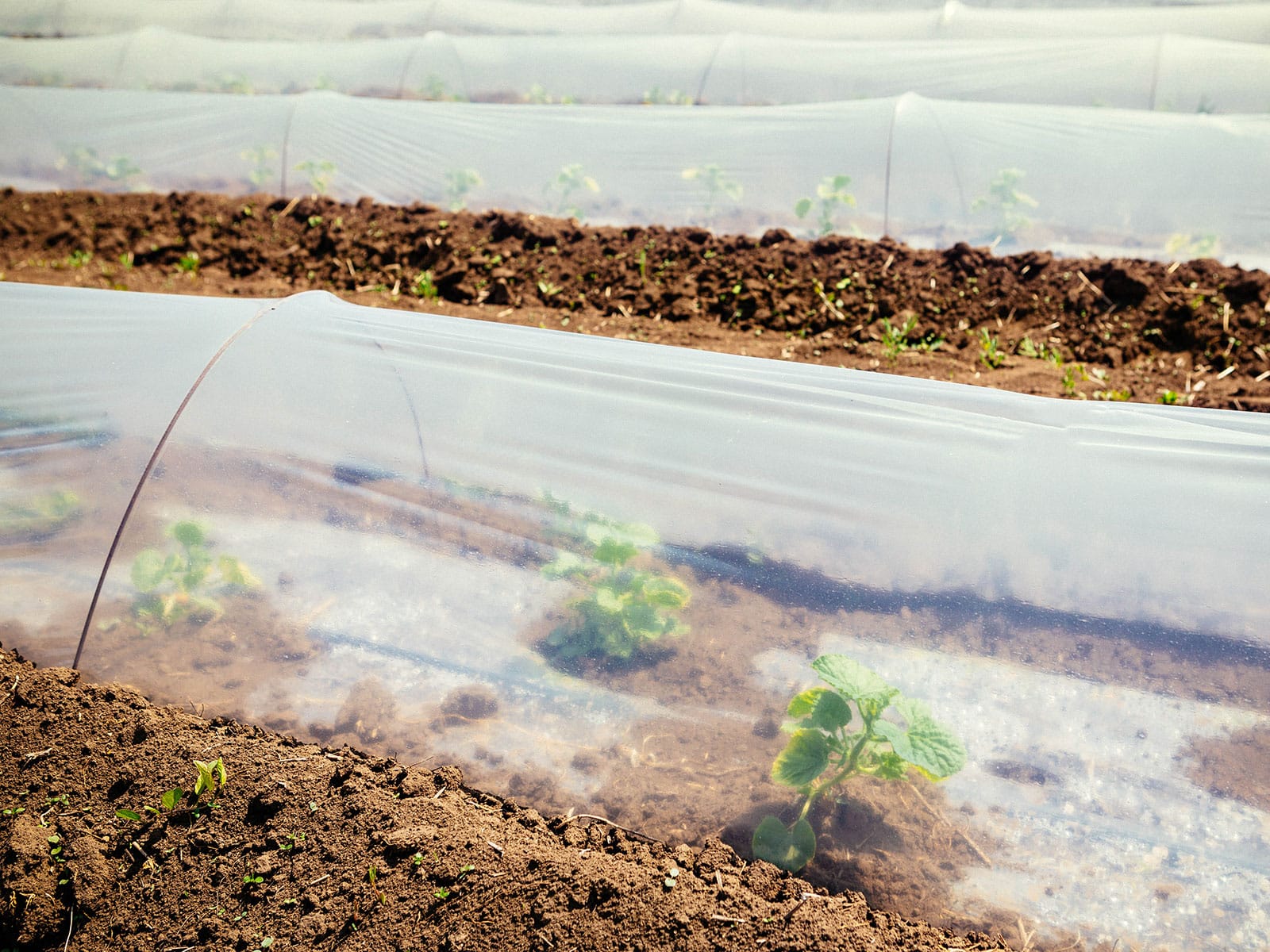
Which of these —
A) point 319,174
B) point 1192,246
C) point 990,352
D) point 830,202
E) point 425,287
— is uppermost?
point 319,174

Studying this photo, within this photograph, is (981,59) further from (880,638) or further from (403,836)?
(403,836)

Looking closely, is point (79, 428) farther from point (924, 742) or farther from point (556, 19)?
point (556, 19)

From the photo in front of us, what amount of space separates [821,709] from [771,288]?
317 centimetres

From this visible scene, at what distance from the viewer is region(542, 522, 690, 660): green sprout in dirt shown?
6.68 ft

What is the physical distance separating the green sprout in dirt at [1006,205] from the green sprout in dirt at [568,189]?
9.15 feet

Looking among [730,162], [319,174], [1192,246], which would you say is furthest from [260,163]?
[1192,246]

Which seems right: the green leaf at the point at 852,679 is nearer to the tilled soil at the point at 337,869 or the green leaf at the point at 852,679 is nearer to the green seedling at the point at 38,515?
the tilled soil at the point at 337,869

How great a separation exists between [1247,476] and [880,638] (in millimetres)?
946

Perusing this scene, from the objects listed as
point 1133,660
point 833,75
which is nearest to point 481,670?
point 1133,660

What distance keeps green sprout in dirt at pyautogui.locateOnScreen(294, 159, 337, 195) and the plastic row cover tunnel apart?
4.14 m

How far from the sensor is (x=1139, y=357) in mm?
4133

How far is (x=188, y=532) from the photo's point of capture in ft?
7.61

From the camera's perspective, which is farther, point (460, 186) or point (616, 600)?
point (460, 186)

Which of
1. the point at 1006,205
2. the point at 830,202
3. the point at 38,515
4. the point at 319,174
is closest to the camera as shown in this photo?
the point at 38,515
